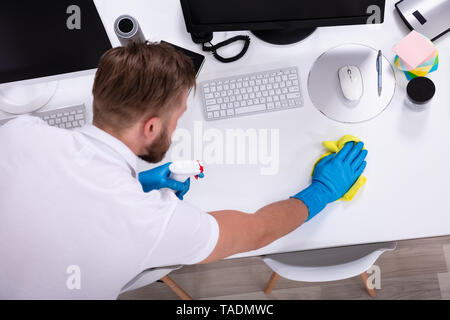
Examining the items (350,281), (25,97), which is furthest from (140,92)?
(350,281)

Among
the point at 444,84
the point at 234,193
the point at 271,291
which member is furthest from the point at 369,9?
the point at 271,291

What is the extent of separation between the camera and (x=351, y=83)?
3.54ft

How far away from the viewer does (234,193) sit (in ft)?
3.55

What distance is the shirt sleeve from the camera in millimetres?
796

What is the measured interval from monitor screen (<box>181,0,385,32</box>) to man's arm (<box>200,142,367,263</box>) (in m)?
0.34

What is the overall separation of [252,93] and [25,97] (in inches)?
27.4

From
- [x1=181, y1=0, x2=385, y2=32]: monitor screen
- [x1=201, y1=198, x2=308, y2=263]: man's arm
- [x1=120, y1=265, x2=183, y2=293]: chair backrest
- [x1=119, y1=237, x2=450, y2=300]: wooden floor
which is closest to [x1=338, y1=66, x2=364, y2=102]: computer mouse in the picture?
[x1=181, y1=0, x2=385, y2=32]: monitor screen

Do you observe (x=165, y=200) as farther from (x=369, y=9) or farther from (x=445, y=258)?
(x=445, y=258)

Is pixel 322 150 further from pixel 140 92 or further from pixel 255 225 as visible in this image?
pixel 140 92

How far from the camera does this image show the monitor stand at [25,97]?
3.77 feet

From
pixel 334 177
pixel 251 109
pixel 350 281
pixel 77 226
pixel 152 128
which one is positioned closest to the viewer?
pixel 77 226

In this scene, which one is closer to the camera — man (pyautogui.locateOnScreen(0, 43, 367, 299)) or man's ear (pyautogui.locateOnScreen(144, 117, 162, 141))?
man (pyautogui.locateOnScreen(0, 43, 367, 299))

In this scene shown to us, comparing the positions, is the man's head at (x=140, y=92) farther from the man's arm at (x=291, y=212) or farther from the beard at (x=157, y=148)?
the man's arm at (x=291, y=212)

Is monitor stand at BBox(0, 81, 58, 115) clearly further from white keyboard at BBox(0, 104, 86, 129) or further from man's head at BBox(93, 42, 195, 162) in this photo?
man's head at BBox(93, 42, 195, 162)
